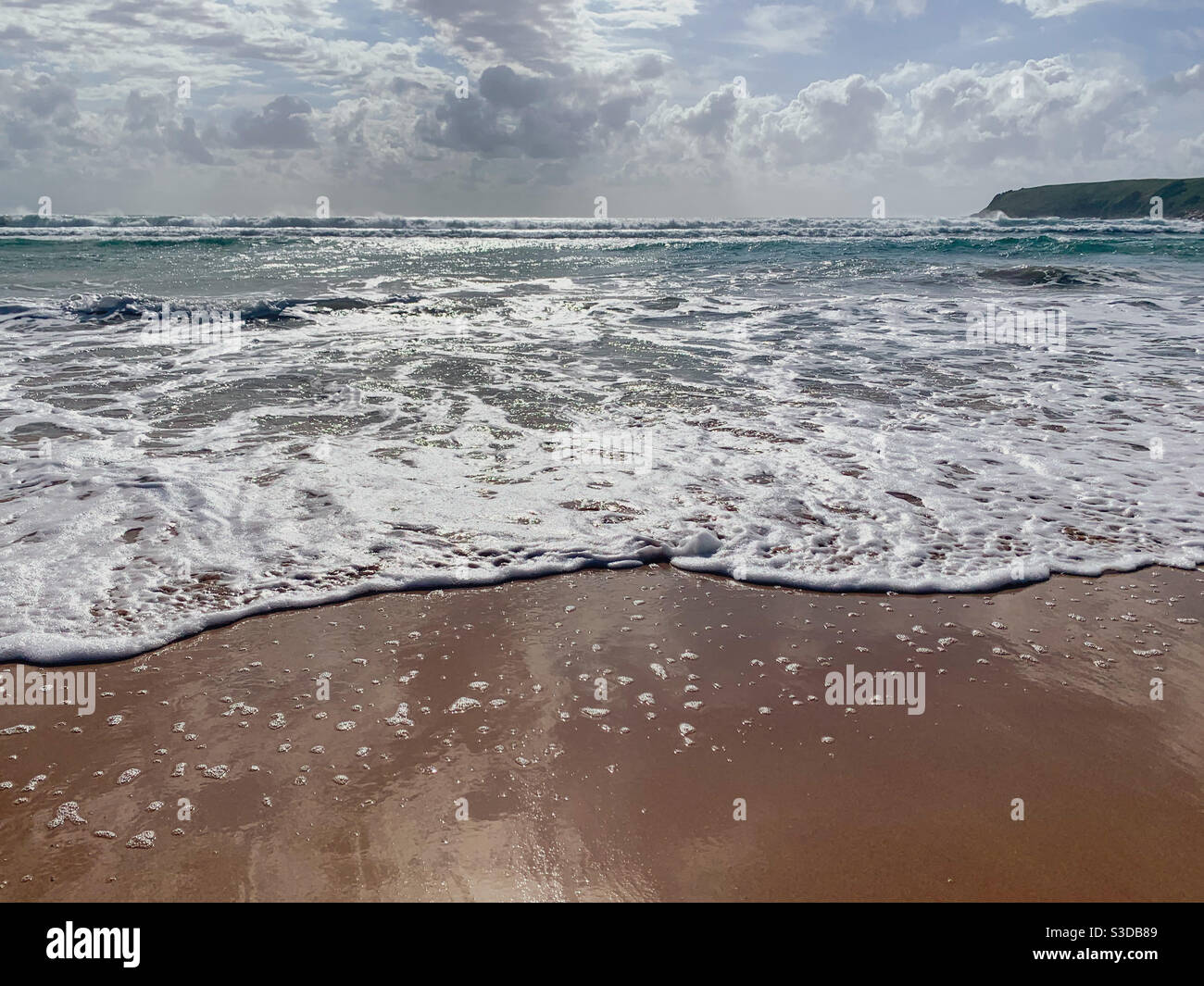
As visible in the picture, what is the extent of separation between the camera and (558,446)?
5.85 metres

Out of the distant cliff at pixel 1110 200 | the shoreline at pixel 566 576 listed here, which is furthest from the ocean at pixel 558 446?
the distant cliff at pixel 1110 200

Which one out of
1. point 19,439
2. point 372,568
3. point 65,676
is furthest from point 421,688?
point 19,439

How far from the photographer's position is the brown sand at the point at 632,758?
2.15 meters

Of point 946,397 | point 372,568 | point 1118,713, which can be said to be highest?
point 946,397

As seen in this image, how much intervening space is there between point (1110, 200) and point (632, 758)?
9649 centimetres

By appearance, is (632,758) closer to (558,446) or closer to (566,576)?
(566,576)

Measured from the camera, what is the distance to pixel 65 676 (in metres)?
3.05

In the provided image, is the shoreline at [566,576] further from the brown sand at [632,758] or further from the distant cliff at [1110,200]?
the distant cliff at [1110,200]

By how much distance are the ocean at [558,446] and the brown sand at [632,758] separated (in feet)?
1.42

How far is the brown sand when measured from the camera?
7.04ft

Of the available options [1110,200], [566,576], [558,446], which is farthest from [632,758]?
[1110,200]

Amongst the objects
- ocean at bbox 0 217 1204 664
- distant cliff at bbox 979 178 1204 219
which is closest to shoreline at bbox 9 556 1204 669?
ocean at bbox 0 217 1204 664
